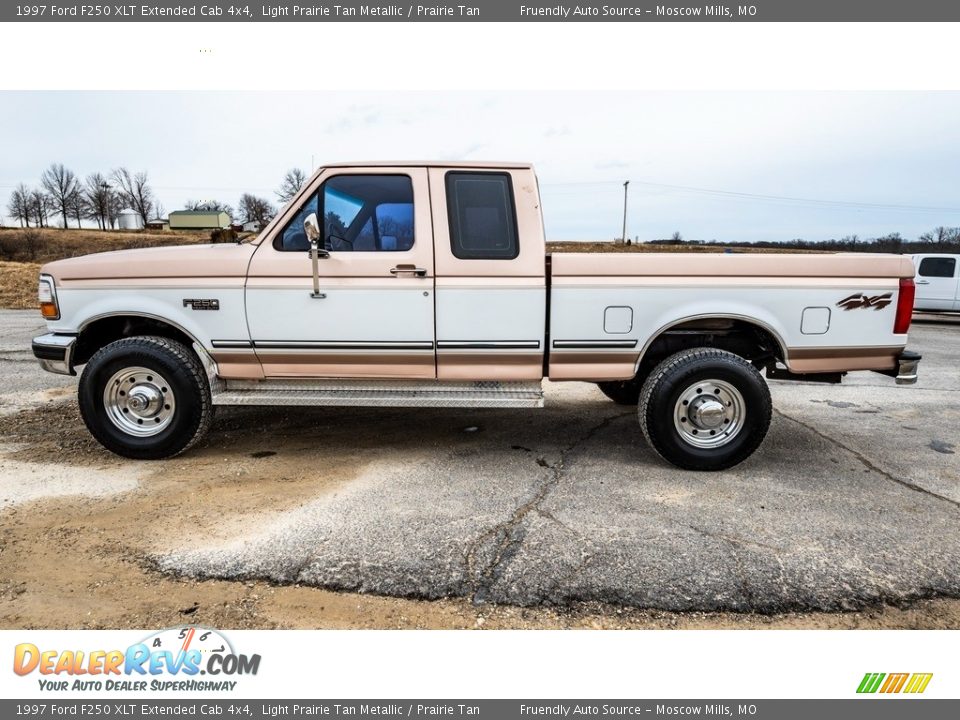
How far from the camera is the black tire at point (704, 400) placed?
3965 millimetres

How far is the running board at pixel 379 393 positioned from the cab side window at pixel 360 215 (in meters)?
0.99

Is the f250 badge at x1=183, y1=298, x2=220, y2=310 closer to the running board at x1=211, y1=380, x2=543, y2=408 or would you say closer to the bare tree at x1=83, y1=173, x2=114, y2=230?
the running board at x1=211, y1=380, x2=543, y2=408

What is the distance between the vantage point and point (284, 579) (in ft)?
9.09

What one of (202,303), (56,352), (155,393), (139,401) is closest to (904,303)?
(202,303)

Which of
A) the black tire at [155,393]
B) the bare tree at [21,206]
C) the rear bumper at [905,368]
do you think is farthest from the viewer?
the bare tree at [21,206]

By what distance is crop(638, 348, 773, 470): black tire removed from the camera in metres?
3.96

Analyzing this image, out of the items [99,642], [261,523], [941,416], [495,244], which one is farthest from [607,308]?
[941,416]

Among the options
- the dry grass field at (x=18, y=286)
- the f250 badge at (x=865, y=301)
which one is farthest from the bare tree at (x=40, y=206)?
the f250 badge at (x=865, y=301)

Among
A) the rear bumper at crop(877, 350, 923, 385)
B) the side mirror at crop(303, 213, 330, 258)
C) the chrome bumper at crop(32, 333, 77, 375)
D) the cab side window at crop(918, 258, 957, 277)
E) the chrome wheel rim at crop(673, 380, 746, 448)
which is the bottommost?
the chrome wheel rim at crop(673, 380, 746, 448)

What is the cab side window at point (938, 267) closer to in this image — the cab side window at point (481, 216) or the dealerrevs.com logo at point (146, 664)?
the cab side window at point (481, 216)

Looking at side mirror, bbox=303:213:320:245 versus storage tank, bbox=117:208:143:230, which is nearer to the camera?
side mirror, bbox=303:213:320:245

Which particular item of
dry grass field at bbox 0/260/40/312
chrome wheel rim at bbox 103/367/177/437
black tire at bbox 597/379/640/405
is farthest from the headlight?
dry grass field at bbox 0/260/40/312

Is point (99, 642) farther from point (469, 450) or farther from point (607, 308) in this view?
point (607, 308)

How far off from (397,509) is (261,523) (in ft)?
2.51
